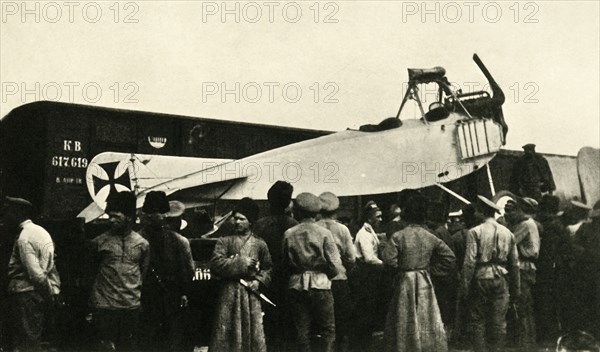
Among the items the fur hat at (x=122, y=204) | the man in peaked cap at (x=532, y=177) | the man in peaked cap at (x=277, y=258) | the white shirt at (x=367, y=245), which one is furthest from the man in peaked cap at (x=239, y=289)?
the man in peaked cap at (x=532, y=177)

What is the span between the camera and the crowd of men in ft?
18.6

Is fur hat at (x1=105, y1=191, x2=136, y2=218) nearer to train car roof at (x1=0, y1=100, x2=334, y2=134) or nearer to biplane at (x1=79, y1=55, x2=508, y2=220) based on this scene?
biplane at (x1=79, y1=55, x2=508, y2=220)

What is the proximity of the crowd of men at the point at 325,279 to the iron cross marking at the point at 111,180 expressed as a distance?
3.33 metres

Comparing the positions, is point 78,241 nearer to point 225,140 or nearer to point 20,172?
point 20,172

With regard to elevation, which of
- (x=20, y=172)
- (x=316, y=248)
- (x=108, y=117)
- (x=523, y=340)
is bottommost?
(x=523, y=340)

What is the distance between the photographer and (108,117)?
10.6 m

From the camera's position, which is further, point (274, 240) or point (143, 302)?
point (274, 240)

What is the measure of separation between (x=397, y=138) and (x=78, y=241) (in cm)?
658

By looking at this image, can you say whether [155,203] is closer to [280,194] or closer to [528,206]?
[280,194]

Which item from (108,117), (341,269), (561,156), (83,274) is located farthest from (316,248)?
(561,156)

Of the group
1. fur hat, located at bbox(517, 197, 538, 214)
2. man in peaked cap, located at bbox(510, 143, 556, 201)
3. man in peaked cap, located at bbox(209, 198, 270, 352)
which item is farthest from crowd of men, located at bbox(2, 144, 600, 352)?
man in peaked cap, located at bbox(510, 143, 556, 201)

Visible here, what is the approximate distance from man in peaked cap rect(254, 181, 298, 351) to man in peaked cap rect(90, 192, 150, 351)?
1.36 metres

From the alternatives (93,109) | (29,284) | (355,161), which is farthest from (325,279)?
(93,109)

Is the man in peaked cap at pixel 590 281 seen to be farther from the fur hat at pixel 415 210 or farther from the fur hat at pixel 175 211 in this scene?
the fur hat at pixel 175 211
